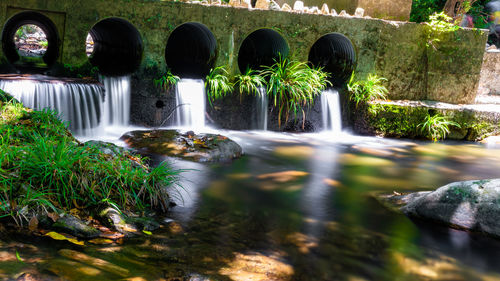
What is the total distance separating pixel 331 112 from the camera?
10391 mm

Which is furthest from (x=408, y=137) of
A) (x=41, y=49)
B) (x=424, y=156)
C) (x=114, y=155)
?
(x=41, y=49)

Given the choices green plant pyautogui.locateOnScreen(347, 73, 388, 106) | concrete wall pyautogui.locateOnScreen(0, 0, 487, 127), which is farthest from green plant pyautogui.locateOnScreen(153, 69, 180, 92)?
green plant pyautogui.locateOnScreen(347, 73, 388, 106)

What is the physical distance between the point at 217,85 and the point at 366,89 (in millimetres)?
3468

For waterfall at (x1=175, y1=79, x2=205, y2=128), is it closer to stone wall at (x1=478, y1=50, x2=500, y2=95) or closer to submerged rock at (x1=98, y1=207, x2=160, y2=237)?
submerged rock at (x1=98, y1=207, x2=160, y2=237)

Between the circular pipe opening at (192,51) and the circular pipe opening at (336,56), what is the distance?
2657mm

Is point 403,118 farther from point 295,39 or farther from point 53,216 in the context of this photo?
point 53,216

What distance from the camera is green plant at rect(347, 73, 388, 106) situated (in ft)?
34.0

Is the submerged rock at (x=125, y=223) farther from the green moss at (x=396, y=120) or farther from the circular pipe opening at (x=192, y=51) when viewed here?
the green moss at (x=396, y=120)

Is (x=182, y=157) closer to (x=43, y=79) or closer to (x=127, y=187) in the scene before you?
(x=127, y=187)

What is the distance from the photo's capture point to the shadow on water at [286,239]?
10.8 ft

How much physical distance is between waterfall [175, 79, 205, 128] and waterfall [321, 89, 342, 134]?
2.76m

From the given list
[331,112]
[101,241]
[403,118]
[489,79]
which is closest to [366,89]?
[331,112]

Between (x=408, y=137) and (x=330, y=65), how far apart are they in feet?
9.22

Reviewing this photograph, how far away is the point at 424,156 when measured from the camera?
858 cm
